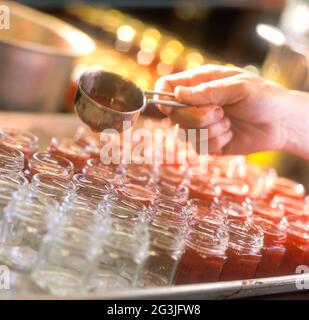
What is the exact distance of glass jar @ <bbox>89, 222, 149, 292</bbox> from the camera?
4.44 feet

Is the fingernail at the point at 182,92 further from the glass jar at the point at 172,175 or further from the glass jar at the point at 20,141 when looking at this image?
the glass jar at the point at 20,141

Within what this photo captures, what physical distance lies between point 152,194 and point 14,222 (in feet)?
1.42

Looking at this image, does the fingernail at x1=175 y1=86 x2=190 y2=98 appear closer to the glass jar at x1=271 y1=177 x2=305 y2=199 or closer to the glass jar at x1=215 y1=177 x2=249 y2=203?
the glass jar at x1=215 y1=177 x2=249 y2=203

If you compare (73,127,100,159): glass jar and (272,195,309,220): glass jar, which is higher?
(73,127,100,159): glass jar

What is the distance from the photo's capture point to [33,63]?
238 centimetres

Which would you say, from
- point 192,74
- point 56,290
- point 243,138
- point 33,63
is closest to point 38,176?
point 56,290

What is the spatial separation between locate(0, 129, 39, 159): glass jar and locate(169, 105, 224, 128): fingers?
0.40 meters

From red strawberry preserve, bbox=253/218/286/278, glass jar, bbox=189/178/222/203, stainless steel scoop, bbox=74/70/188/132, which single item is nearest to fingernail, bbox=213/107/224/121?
stainless steel scoop, bbox=74/70/188/132

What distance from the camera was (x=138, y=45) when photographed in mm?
3686

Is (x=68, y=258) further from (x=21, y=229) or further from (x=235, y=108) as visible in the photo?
(x=235, y=108)

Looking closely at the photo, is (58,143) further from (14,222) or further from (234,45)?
(234,45)

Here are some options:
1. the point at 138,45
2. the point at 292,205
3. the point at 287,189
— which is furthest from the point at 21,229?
the point at 138,45

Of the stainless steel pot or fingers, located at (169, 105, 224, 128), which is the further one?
the stainless steel pot

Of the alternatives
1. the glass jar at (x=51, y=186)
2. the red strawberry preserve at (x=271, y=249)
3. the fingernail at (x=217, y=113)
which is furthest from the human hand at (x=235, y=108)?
the glass jar at (x=51, y=186)
